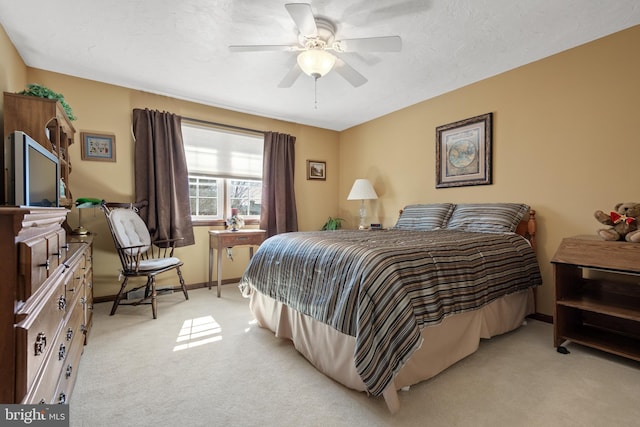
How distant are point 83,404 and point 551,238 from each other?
143 inches

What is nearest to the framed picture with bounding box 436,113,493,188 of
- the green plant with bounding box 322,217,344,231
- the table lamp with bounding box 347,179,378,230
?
the table lamp with bounding box 347,179,378,230

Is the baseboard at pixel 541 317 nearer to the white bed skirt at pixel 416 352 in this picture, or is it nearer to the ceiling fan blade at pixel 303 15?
the white bed skirt at pixel 416 352

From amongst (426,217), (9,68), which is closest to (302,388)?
(426,217)

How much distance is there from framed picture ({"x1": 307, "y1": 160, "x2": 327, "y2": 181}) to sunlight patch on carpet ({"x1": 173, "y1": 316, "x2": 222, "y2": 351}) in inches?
111

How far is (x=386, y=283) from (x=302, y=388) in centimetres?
79

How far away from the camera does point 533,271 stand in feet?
8.17

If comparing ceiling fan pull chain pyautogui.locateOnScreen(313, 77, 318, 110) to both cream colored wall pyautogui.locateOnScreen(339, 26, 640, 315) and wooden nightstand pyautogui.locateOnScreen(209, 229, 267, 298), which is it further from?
wooden nightstand pyautogui.locateOnScreen(209, 229, 267, 298)

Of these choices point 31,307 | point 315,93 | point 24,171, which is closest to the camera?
point 31,307

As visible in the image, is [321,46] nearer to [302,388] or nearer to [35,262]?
[35,262]

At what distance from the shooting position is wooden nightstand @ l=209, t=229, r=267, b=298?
11.4 ft

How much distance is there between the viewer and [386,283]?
154 centimetres

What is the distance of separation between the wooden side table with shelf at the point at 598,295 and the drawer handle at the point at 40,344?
9.36 ft

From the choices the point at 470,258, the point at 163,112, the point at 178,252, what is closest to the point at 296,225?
the point at 178,252

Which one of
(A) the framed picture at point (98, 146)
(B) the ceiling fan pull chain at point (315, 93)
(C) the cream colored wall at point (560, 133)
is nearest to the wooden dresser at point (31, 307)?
(A) the framed picture at point (98, 146)
